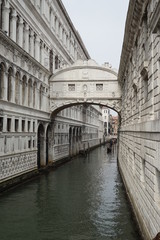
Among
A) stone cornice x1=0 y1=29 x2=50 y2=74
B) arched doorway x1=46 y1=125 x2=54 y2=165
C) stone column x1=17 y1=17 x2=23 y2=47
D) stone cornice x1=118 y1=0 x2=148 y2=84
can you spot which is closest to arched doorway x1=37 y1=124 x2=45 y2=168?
arched doorway x1=46 y1=125 x2=54 y2=165

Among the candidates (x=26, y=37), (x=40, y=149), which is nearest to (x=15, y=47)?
(x=26, y=37)

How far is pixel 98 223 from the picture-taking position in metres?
9.64

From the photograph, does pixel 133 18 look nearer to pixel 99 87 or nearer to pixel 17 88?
pixel 17 88

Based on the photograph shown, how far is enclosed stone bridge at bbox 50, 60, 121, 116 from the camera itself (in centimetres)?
2161

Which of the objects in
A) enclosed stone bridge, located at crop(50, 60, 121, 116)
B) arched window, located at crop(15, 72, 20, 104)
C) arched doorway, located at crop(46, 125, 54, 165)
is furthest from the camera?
arched doorway, located at crop(46, 125, 54, 165)

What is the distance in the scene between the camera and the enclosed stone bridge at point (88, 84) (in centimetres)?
2161

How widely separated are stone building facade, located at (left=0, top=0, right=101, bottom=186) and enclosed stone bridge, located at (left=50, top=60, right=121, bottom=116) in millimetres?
1164

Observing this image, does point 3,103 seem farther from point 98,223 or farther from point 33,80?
point 98,223

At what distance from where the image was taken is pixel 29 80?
18.0 m

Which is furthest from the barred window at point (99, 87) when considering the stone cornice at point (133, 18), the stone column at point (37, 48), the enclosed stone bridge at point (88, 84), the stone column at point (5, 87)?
the stone column at point (5, 87)

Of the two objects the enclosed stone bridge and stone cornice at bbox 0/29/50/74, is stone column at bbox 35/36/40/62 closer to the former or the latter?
stone cornice at bbox 0/29/50/74

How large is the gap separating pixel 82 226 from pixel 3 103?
275 inches

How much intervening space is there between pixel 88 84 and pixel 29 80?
5.21 metres

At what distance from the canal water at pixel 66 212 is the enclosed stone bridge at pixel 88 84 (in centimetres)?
695
